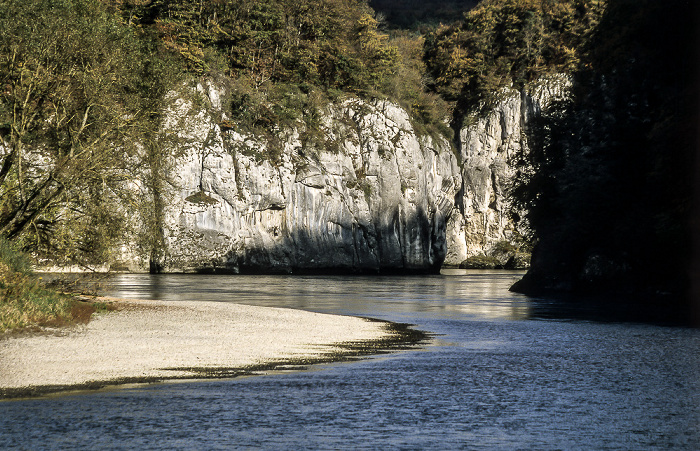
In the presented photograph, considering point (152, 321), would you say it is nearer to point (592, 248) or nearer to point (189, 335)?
point (189, 335)

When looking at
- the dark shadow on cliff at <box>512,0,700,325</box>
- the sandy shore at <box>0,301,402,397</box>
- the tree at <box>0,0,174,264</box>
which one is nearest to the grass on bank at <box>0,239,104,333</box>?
the sandy shore at <box>0,301,402,397</box>

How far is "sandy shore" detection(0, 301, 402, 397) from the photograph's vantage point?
14555mm

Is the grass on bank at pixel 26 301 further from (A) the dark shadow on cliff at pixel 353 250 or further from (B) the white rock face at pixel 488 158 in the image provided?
(B) the white rock face at pixel 488 158

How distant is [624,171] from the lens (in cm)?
4619

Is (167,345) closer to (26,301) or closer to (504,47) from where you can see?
(26,301)

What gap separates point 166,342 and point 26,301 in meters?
4.52

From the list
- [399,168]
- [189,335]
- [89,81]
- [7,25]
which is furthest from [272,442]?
[399,168]

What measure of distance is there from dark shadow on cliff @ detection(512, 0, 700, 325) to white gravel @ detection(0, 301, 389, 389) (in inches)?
722

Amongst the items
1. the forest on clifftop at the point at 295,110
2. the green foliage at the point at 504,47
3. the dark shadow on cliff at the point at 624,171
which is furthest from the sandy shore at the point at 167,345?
the green foliage at the point at 504,47

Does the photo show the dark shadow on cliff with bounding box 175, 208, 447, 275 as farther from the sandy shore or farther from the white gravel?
the sandy shore

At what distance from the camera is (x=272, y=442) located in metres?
10.1

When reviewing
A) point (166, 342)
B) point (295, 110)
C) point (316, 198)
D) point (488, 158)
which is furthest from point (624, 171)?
point (488, 158)

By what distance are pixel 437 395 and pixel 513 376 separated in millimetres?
2926

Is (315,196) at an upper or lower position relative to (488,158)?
lower
